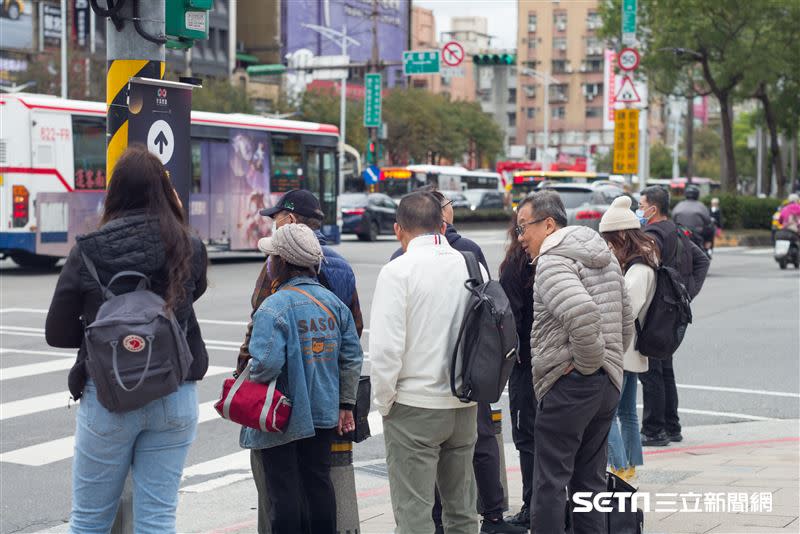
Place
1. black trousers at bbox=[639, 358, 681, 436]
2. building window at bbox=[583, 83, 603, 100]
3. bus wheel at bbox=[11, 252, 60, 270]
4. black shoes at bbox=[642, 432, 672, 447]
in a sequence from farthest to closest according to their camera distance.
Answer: building window at bbox=[583, 83, 603, 100] → bus wheel at bbox=[11, 252, 60, 270] → black shoes at bbox=[642, 432, 672, 447] → black trousers at bbox=[639, 358, 681, 436]

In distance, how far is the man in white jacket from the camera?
5055mm

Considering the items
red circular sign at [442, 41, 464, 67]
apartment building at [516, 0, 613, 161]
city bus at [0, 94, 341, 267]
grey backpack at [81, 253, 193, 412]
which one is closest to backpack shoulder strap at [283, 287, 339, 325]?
grey backpack at [81, 253, 193, 412]

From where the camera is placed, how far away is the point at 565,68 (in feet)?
412

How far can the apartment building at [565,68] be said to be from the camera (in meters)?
124

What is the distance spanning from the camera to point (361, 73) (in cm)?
10156

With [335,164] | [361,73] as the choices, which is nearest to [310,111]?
[361,73]

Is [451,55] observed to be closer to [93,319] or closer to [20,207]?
[20,207]

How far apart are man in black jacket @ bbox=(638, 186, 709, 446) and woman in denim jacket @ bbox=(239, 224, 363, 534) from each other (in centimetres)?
386

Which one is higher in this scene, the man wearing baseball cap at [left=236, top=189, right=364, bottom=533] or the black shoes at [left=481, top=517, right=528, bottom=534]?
the man wearing baseball cap at [left=236, top=189, right=364, bottom=533]

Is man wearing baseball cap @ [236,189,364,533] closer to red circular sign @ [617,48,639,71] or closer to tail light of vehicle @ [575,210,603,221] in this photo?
red circular sign @ [617,48,639,71]

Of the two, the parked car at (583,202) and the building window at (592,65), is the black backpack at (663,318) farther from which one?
the building window at (592,65)

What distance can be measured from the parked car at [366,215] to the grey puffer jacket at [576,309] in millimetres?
32587

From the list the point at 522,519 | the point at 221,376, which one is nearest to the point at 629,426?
the point at 522,519

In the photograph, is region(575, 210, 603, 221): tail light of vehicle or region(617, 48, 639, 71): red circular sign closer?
region(617, 48, 639, 71): red circular sign
